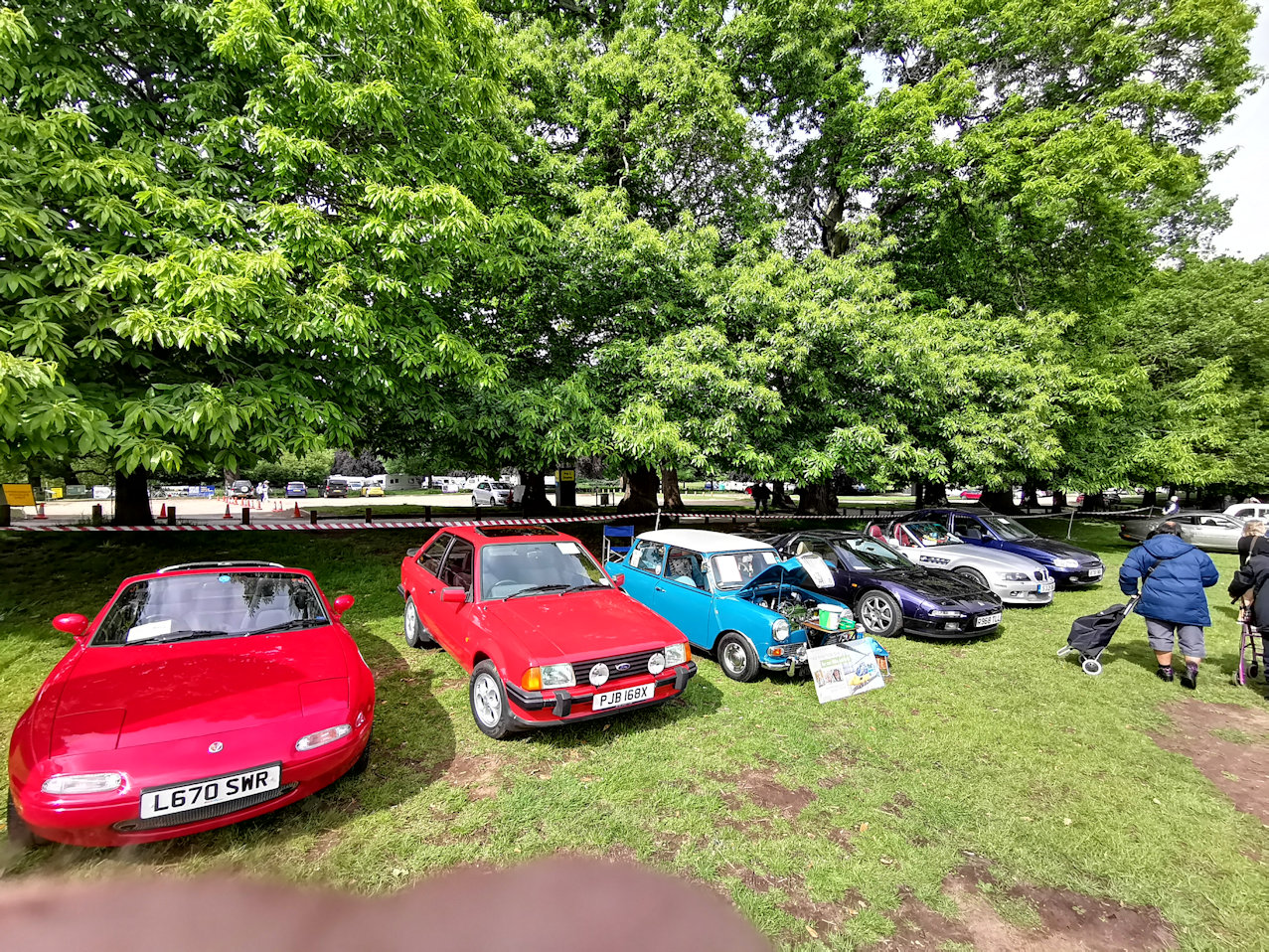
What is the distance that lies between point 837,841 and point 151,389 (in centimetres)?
819

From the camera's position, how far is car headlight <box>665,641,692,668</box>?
4.87 meters

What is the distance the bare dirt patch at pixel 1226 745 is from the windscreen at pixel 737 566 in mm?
4017

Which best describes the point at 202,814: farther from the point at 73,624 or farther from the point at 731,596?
the point at 731,596

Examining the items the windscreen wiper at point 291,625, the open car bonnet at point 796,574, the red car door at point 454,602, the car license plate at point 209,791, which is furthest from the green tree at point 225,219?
the open car bonnet at point 796,574

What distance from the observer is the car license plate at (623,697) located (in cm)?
447

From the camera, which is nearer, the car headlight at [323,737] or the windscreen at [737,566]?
the car headlight at [323,737]

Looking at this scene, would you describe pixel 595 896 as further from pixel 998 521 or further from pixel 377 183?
pixel 998 521

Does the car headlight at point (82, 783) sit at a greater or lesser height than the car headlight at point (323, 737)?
greater

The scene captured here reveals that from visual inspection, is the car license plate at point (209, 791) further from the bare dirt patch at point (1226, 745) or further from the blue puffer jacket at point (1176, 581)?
the blue puffer jacket at point (1176, 581)

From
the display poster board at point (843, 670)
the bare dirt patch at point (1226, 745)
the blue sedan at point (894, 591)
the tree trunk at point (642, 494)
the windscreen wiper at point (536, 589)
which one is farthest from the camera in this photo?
the tree trunk at point (642, 494)

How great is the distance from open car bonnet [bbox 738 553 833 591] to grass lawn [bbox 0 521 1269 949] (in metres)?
1.17

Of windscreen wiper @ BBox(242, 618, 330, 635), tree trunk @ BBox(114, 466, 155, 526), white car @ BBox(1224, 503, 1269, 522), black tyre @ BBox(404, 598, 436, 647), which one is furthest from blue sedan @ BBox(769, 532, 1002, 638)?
white car @ BBox(1224, 503, 1269, 522)

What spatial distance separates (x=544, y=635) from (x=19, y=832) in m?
3.22

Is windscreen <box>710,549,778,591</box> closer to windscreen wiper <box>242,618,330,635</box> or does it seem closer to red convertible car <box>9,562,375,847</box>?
red convertible car <box>9,562,375,847</box>
